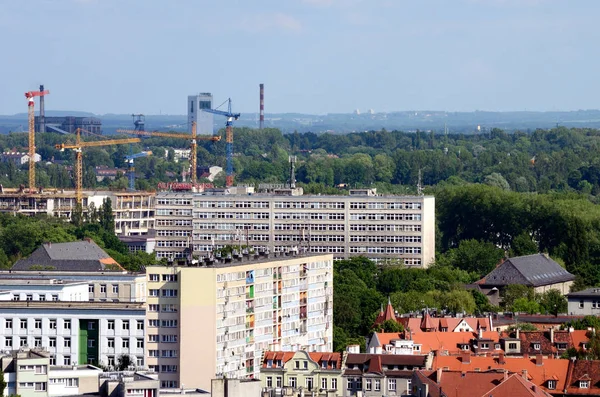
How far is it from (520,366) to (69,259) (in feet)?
134

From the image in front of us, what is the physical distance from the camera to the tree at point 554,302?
325 feet

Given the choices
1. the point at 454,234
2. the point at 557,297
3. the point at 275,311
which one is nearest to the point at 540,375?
the point at 275,311

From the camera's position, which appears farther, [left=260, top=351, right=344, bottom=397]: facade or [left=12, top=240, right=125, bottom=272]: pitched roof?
[left=12, top=240, right=125, bottom=272]: pitched roof

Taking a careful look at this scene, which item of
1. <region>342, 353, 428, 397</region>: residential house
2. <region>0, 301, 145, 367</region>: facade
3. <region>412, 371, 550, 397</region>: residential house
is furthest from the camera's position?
<region>0, 301, 145, 367</region>: facade

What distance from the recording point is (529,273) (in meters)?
111

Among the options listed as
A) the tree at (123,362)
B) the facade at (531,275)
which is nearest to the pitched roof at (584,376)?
the tree at (123,362)

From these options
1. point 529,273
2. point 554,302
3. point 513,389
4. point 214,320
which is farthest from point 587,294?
point 513,389

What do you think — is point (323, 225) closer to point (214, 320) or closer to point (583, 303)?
point (583, 303)

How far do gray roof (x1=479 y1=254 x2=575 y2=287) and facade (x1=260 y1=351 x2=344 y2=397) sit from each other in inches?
1549

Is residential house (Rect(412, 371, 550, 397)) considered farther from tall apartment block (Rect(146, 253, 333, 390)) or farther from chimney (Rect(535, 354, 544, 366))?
tall apartment block (Rect(146, 253, 333, 390))

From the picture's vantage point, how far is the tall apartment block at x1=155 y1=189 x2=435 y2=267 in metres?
125

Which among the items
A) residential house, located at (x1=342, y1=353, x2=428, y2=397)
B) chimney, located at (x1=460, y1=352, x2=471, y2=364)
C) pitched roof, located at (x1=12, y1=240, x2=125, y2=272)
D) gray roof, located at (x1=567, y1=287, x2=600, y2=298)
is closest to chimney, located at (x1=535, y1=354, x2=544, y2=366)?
chimney, located at (x1=460, y1=352, x2=471, y2=364)

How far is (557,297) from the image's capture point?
102m

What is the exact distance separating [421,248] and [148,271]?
5267cm
